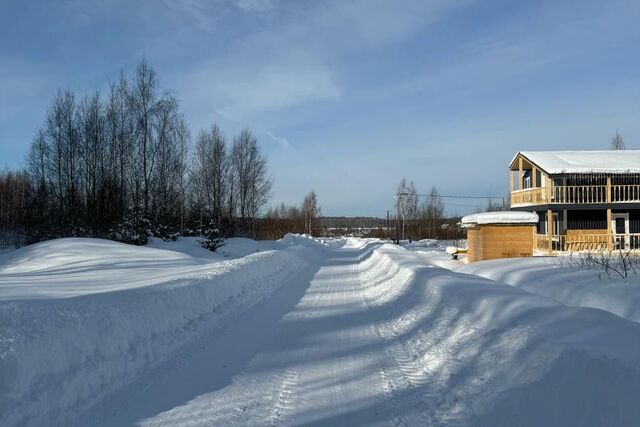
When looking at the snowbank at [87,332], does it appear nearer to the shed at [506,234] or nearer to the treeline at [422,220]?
the shed at [506,234]

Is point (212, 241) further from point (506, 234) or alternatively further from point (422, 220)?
point (422, 220)

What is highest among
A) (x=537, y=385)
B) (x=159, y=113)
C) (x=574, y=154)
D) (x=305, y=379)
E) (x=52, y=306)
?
(x=159, y=113)

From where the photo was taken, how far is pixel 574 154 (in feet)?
110

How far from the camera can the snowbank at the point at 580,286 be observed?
904 centimetres

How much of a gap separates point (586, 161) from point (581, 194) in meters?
2.28

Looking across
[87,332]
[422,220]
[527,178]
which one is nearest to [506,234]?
[527,178]

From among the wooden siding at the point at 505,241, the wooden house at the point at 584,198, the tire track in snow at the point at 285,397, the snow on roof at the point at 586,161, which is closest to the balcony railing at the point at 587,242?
the wooden house at the point at 584,198

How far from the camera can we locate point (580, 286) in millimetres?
10758

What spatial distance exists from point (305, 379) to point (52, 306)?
3.93m

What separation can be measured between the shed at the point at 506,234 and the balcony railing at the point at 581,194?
7.80 meters

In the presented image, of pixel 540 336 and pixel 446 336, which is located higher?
pixel 540 336

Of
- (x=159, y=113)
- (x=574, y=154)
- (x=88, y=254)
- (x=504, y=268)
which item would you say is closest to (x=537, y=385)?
(x=504, y=268)

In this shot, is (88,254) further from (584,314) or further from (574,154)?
(574,154)

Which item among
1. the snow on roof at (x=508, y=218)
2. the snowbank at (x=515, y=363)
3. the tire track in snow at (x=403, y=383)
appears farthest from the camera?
the snow on roof at (x=508, y=218)
